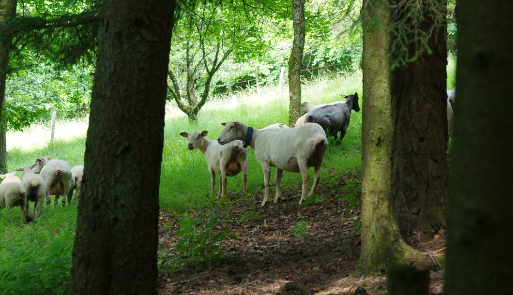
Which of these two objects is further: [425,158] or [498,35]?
[425,158]

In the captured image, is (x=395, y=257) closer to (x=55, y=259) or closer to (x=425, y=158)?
(x=425, y=158)

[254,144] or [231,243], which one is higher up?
[254,144]

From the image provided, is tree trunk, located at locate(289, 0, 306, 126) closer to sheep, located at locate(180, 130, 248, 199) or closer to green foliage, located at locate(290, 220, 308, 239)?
sheep, located at locate(180, 130, 248, 199)

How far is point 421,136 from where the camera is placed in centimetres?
593

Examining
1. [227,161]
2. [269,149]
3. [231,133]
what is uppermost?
[231,133]

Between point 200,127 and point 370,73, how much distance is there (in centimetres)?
→ 1789

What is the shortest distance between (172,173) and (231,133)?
431 centimetres

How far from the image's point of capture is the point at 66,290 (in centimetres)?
559

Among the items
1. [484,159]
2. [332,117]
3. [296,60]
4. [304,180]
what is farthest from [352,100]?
[484,159]

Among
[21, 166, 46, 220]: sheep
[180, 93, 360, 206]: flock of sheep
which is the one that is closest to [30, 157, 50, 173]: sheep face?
[21, 166, 46, 220]: sheep

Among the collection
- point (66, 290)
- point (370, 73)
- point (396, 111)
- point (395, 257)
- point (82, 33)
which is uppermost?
point (82, 33)

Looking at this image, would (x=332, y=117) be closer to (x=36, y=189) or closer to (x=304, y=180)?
(x=304, y=180)

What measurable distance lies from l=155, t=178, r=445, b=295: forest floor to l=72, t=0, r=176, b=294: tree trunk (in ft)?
5.44

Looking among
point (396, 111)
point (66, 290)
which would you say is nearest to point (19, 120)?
Answer: point (66, 290)
